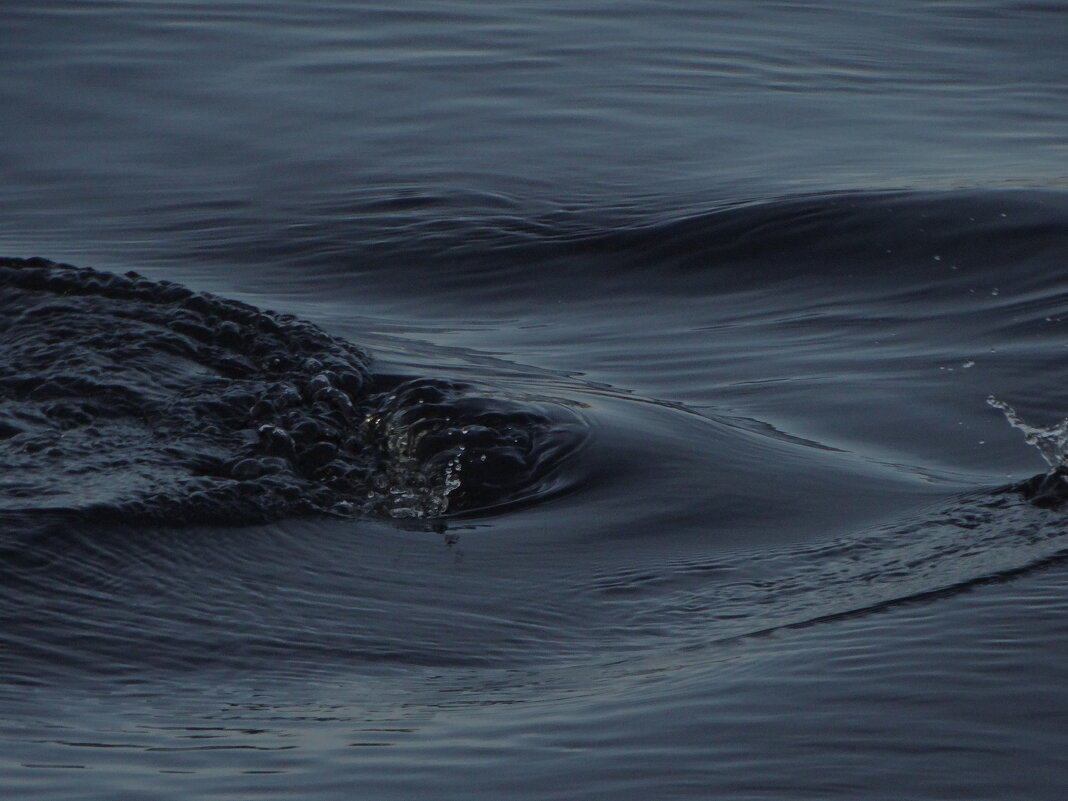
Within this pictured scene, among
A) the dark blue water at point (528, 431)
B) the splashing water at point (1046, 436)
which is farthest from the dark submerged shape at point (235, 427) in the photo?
the splashing water at point (1046, 436)

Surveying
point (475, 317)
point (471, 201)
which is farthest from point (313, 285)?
point (471, 201)

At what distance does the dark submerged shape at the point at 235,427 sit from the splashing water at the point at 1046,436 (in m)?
1.44

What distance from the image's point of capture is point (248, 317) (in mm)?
6574

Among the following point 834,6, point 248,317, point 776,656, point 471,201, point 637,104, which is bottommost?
point 776,656

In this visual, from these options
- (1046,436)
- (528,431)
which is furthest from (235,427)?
(1046,436)

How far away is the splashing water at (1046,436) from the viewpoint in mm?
5230

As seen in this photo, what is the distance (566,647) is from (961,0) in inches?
426

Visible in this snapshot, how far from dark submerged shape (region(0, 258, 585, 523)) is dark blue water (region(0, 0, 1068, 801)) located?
0.06 ft

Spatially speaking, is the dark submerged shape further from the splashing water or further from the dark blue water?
the splashing water

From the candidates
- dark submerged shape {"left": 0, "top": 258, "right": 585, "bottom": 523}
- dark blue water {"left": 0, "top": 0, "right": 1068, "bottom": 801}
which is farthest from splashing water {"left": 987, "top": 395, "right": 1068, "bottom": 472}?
dark submerged shape {"left": 0, "top": 258, "right": 585, "bottom": 523}

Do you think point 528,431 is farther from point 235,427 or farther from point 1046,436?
point 1046,436

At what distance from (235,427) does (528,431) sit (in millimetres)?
935

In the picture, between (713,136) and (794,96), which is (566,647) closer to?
(713,136)

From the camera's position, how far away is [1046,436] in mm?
5598
